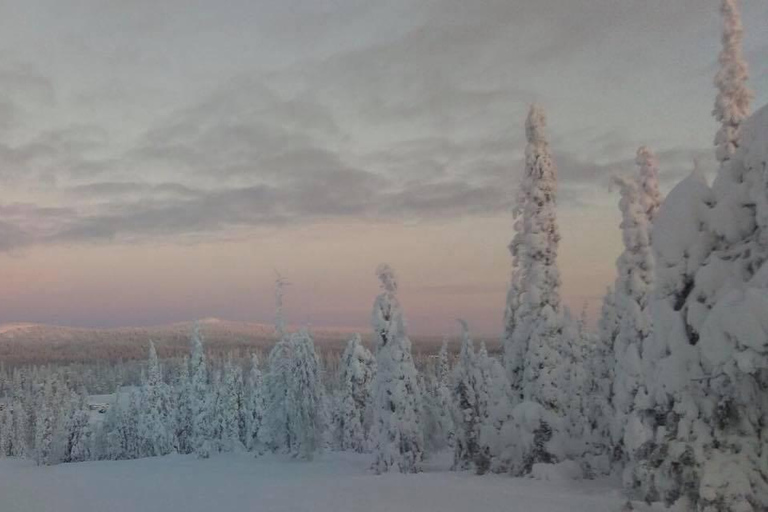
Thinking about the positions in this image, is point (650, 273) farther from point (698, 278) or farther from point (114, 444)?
point (114, 444)

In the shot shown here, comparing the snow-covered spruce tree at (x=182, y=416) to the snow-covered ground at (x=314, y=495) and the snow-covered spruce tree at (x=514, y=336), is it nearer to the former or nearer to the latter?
the snow-covered ground at (x=314, y=495)

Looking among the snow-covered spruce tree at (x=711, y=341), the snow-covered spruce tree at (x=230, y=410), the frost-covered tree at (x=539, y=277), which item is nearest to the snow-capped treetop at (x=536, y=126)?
the frost-covered tree at (x=539, y=277)

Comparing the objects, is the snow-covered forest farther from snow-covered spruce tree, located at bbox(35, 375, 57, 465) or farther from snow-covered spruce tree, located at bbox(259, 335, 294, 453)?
snow-covered spruce tree, located at bbox(35, 375, 57, 465)

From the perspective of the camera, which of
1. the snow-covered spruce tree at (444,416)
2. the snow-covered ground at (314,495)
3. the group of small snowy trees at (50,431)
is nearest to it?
the snow-covered ground at (314,495)

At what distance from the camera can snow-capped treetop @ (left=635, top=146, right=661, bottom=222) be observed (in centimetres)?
2323

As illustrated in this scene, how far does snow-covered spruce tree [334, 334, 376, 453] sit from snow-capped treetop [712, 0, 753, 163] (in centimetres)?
3761

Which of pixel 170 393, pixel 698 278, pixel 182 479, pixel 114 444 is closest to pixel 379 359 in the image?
pixel 182 479

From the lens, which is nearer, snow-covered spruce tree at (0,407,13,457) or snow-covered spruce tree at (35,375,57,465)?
snow-covered spruce tree at (35,375,57,465)

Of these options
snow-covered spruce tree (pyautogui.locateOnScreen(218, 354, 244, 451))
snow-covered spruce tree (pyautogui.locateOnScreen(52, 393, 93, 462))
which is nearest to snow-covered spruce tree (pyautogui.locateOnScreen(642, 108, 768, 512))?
snow-covered spruce tree (pyautogui.locateOnScreen(218, 354, 244, 451))

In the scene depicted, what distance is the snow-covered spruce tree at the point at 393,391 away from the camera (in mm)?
36688

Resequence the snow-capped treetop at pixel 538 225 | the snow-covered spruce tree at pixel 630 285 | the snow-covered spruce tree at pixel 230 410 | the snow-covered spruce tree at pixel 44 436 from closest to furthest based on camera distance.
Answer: the snow-covered spruce tree at pixel 630 285
the snow-capped treetop at pixel 538 225
the snow-covered spruce tree at pixel 230 410
the snow-covered spruce tree at pixel 44 436

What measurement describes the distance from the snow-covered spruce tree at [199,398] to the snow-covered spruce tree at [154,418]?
5.14 m

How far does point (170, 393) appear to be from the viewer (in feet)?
257

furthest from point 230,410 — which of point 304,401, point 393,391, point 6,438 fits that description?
point 6,438
